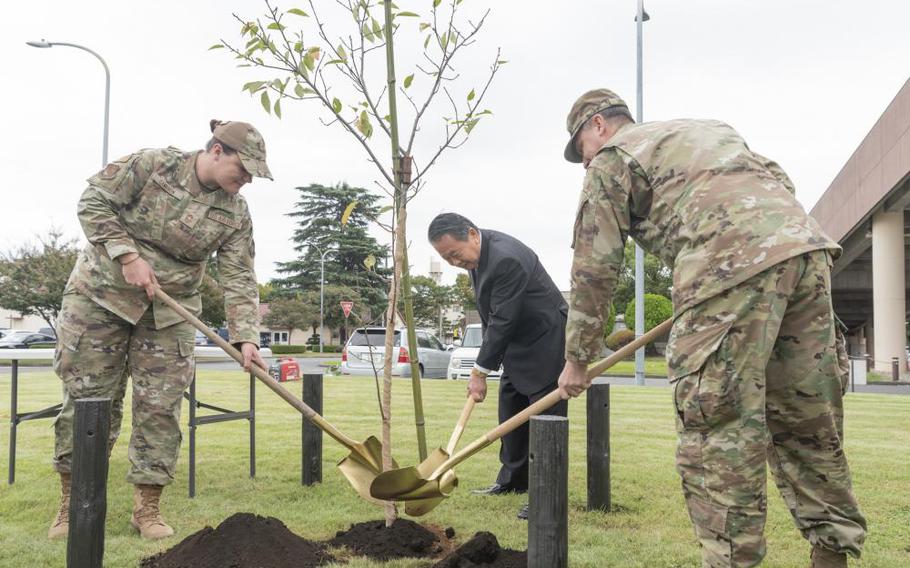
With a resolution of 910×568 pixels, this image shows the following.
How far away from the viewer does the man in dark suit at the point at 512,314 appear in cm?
421

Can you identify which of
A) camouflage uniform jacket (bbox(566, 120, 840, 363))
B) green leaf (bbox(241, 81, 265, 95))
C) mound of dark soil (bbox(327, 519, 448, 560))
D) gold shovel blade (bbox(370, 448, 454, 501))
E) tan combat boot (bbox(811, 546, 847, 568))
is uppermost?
green leaf (bbox(241, 81, 265, 95))

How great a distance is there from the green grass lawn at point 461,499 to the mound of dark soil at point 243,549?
0.21 m

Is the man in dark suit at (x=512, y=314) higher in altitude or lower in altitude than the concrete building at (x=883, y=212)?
lower

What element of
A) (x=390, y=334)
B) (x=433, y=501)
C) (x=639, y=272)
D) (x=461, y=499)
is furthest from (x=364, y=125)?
Answer: (x=639, y=272)

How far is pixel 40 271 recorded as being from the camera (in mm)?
30281

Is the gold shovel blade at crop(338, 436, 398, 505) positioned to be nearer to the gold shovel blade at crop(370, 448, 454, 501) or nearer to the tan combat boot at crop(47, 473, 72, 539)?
the gold shovel blade at crop(370, 448, 454, 501)

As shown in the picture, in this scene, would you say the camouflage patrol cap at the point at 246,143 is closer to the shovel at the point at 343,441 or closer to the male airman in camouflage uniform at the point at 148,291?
the male airman in camouflage uniform at the point at 148,291

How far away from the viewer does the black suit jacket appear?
4.23m

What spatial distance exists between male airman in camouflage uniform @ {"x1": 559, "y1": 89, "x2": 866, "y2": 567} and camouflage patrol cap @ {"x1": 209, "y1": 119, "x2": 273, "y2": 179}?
1.85m

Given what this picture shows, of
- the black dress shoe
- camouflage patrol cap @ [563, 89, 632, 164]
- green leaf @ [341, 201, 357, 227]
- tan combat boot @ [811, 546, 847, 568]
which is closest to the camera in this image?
tan combat boot @ [811, 546, 847, 568]

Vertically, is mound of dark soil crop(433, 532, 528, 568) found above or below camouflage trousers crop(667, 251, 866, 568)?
below

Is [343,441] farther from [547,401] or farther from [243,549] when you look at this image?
[547,401]

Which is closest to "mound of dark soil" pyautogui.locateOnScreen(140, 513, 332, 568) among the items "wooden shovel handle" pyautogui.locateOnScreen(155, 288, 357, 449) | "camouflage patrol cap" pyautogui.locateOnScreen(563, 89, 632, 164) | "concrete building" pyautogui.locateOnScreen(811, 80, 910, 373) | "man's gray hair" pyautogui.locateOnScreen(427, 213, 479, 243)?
"wooden shovel handle" pyautogui.locateOnScreen(155, 288, 357, 449)

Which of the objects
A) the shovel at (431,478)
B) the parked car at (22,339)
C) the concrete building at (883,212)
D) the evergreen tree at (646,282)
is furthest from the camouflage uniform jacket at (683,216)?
the parked car at (22,339)
